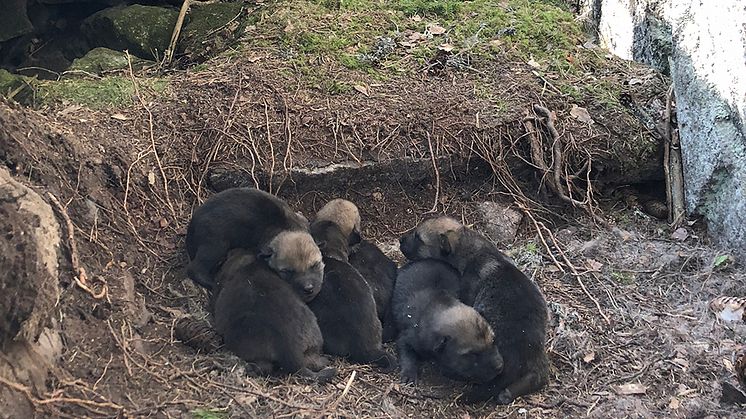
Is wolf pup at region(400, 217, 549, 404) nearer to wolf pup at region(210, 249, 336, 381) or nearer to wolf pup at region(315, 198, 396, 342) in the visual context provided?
wolf pup at region(315, 198, 396, 342)

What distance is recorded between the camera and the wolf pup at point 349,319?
4941 mm

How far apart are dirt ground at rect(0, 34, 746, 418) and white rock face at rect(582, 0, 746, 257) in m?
0.32

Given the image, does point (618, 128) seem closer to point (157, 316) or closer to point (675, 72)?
point (675, 72)

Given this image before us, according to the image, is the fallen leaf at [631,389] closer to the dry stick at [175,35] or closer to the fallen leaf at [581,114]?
the fallen leaf at [581,114]

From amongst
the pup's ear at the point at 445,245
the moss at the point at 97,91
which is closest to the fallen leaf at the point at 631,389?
the pup's ear at the point at 445,245

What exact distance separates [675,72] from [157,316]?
16.7ft

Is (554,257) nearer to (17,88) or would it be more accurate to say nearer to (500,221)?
(500,221)

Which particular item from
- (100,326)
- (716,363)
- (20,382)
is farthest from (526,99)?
(20,382)

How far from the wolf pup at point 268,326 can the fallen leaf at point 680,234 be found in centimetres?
350

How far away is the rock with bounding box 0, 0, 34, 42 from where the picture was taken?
8.20 m

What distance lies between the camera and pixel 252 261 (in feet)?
16.8

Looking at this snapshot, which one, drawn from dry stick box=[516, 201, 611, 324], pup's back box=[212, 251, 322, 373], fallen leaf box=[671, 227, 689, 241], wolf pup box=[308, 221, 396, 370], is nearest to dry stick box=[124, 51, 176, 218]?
pup's back box=[212, 251, 322, 373]

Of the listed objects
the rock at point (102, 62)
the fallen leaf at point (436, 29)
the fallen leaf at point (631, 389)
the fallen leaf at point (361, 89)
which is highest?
the fallen leaf at point (436, 29)

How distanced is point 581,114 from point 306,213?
9.08 feet
